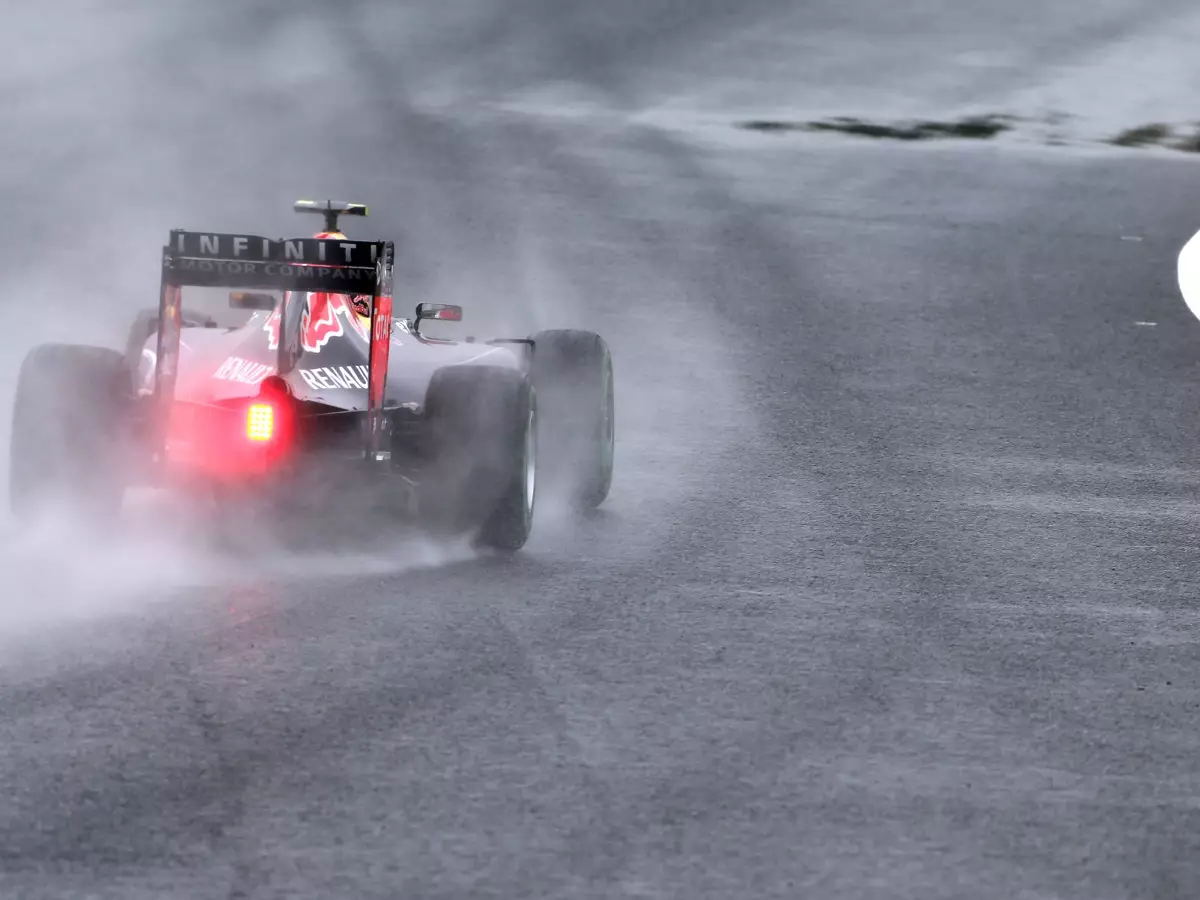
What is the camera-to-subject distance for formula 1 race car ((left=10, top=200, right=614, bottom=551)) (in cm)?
712

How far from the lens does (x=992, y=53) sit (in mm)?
23688

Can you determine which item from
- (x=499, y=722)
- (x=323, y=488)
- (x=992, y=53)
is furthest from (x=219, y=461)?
(x=992, y=53)

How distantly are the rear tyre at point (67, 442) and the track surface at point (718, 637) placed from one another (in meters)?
0.18

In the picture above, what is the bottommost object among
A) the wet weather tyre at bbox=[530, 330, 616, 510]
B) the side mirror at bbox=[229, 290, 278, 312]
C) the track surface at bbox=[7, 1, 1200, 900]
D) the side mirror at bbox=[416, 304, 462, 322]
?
the track surface at bbox=[7, 1, 1200, 900]

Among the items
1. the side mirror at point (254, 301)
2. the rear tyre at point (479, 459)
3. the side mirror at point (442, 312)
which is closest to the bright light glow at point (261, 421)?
the rear tyre at point (479, 459)

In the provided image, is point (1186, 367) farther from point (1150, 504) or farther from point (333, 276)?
point (333, 276)

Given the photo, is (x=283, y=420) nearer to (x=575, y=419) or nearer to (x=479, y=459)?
(x=479, y=459)

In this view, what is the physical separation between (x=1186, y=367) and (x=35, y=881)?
970 cm

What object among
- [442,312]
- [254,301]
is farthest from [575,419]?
[254,301]

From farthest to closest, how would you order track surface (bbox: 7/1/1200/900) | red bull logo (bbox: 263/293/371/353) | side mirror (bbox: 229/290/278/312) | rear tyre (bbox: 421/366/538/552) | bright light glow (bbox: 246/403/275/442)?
side mirror (bbox: 229/290/278/312)
red bull logo (bbox: 263/293/371/353)
rear tyre (bbox: 421/366/538/552)
bright light glow (bbox: 246/403/275/442)
track surface (bbox: 7/1/1200/900)

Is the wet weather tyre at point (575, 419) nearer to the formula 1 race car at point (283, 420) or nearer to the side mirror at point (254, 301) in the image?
the formula 1 race car at point (283, 420)

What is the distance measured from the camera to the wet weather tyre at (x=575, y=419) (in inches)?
332

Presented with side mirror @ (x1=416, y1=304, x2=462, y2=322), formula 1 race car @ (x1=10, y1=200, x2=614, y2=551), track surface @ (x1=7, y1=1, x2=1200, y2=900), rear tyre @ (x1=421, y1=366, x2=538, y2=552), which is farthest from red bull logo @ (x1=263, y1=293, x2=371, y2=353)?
track surface @ (x1=7, y1=1, x2=1200, y2=900)

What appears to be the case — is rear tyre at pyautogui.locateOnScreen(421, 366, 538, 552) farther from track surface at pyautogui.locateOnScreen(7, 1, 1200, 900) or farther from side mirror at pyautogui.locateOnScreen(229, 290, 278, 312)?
side mirror at pyautogui.locateOnScreen(229, 290, 278, 312)
